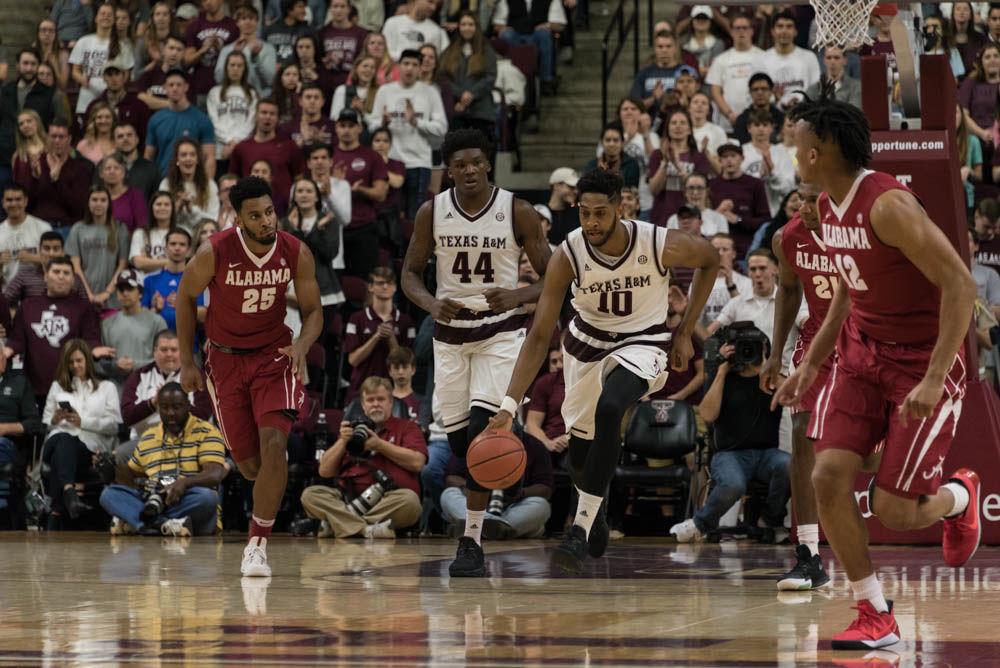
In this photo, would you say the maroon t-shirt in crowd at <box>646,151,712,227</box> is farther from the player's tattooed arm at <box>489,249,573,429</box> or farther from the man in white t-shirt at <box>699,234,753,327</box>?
the player's tattooed arm at <box>489,249,573,429</box>

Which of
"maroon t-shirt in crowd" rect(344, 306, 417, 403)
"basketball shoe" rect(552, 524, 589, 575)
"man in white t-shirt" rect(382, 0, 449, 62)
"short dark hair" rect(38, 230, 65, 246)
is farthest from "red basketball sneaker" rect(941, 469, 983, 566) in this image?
"man in white t-shirt" rect(382, 0, 449, 62)

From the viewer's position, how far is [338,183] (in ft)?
47.4

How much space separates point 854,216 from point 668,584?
2.86 metres

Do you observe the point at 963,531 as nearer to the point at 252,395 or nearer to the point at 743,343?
the point at 252,395

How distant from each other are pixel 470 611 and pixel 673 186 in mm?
7666

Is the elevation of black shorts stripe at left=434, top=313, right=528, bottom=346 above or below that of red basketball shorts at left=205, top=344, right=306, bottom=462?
above

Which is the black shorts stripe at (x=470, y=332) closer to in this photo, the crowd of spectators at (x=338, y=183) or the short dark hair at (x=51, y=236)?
the crowd of spectators at (x=338, y=183)

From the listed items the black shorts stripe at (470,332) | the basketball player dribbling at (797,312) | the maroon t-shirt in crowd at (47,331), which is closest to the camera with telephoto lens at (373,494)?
the black shorts stripe at (470,332)

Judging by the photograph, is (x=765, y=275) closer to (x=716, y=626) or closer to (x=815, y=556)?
(x=815, y=556)

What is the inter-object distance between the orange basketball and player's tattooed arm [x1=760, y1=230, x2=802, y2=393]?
128 centimetres

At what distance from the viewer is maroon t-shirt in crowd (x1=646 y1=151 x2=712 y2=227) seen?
14.0m

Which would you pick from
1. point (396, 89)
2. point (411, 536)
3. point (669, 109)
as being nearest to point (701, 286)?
point (411, 536)

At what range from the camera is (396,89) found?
15633mm

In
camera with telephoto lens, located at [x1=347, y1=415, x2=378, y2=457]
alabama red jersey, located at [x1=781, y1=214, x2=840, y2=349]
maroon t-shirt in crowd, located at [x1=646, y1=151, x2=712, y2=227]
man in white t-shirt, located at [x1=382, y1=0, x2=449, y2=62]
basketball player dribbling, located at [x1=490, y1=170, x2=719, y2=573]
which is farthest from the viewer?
man in white t-shirt, located at [x1=382, y1=0, x2=449, y2=62]
